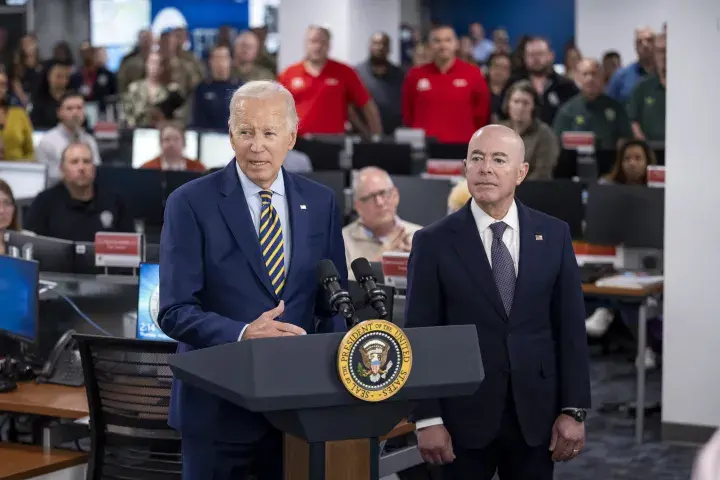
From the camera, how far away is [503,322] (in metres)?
3.31

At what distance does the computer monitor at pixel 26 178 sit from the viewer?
9.91 meters

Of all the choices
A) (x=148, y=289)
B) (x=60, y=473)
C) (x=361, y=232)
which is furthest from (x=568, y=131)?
(x=60, y=473)

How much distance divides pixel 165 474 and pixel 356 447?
72.3 inches

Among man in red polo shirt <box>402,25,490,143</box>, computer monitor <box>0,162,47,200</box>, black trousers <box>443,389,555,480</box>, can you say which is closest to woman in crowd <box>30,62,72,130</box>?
computer monitor <box>0,162,47,200</box>

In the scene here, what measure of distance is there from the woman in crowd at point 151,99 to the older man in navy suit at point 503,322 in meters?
9.12

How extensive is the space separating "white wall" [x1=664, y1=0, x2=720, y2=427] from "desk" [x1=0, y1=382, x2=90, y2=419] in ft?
9.66

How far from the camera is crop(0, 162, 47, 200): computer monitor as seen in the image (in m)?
9.91

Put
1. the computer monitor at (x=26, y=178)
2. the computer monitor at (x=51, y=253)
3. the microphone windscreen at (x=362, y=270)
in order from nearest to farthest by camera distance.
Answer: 1. the microphone windscreen at (x=362, y=270)
2. the computer monitor at (x=51, y=253)
3. the computer monitor at (x=26, y=178)

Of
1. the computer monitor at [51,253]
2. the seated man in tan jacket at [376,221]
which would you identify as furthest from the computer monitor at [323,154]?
the computer monitor at [51,253]

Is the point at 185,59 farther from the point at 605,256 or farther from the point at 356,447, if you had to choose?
the point at 356,447

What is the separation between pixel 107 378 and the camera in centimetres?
430

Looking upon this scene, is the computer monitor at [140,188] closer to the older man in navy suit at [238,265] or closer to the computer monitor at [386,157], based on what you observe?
the computer monitor at [386,157]

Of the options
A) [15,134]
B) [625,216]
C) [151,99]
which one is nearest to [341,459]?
[625,216]

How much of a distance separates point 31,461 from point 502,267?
190 centimetres
